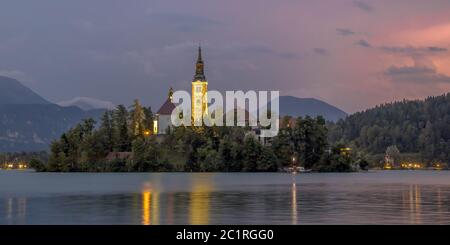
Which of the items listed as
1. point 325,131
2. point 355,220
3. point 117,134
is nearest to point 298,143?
point 325,131

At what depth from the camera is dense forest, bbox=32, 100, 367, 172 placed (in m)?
164

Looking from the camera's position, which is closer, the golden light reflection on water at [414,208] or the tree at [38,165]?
the golden light reflection on water at [414,208]

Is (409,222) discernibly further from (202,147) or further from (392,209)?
(202,147)

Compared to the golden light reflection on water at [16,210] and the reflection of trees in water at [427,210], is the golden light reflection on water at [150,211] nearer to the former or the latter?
the golden light reflection on water at [16,210]

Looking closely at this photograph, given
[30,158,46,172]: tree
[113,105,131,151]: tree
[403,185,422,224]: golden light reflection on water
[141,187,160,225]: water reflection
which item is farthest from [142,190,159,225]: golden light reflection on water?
[30,158,46,172]: tree

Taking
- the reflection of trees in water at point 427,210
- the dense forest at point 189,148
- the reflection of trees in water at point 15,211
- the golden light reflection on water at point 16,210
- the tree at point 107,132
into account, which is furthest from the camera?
the tree at point 107,132

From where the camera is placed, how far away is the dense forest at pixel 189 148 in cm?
16350

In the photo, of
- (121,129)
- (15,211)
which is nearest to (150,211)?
(15,211)

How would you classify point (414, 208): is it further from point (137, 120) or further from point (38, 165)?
point (38, 165)

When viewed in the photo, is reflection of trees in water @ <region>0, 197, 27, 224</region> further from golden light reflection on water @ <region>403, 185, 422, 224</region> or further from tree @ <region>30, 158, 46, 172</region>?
tree @ <region>30, 158, 46, 172</region>

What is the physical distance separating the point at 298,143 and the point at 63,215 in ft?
383

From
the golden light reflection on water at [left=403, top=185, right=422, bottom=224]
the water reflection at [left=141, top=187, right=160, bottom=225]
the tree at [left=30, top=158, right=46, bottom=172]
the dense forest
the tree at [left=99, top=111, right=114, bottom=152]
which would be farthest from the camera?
the tree at [left=30, top=158, right=46, bottom=172]

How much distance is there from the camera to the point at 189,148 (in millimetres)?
170750

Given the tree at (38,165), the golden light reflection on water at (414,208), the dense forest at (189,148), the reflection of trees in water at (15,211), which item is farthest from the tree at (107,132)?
the golden light reflection on water at (414,208)
